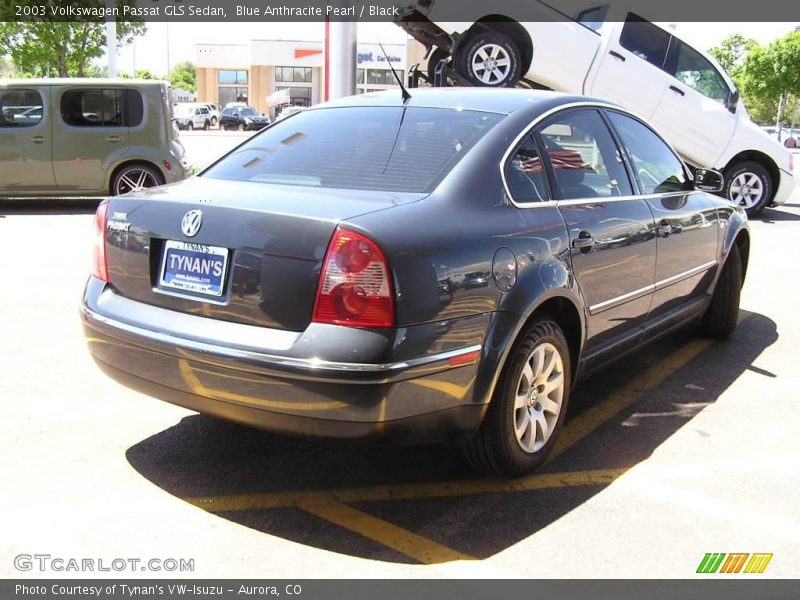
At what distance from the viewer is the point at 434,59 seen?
42.2 ft

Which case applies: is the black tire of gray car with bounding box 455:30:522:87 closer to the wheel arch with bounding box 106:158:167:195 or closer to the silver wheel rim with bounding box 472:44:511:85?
the silver wheel rim with bounding box 472:44:511:85

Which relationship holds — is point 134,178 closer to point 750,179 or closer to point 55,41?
point 750,179

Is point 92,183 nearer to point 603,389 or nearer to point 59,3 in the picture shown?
point 603,389

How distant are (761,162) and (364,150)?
35.1 feet

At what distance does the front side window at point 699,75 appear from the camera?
11.7 m

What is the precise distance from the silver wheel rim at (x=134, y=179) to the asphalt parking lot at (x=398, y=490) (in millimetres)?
6968

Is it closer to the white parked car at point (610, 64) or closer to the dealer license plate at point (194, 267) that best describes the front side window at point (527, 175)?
the dealer license plate at point (194, 267)

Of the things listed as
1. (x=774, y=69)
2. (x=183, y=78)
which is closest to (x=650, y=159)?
(x=774, y=69)

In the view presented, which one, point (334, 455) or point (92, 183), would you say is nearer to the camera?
point (334, 455)

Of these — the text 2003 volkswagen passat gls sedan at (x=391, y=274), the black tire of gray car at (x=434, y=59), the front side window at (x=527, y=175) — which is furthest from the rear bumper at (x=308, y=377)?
the black tire of gray car at (x=434, y=59)

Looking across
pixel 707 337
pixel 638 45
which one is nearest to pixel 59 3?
pixel 638 45

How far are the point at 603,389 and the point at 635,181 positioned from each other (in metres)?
1.22

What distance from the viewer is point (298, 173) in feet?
11.5

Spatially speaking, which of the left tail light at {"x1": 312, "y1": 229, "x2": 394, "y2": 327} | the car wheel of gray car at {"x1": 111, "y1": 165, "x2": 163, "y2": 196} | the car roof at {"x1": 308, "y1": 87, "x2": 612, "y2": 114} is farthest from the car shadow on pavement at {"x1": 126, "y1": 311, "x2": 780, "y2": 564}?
the car wheel of gray car at {"x1": 111, "y1": 165, "x2": 163, "y2": 196}
